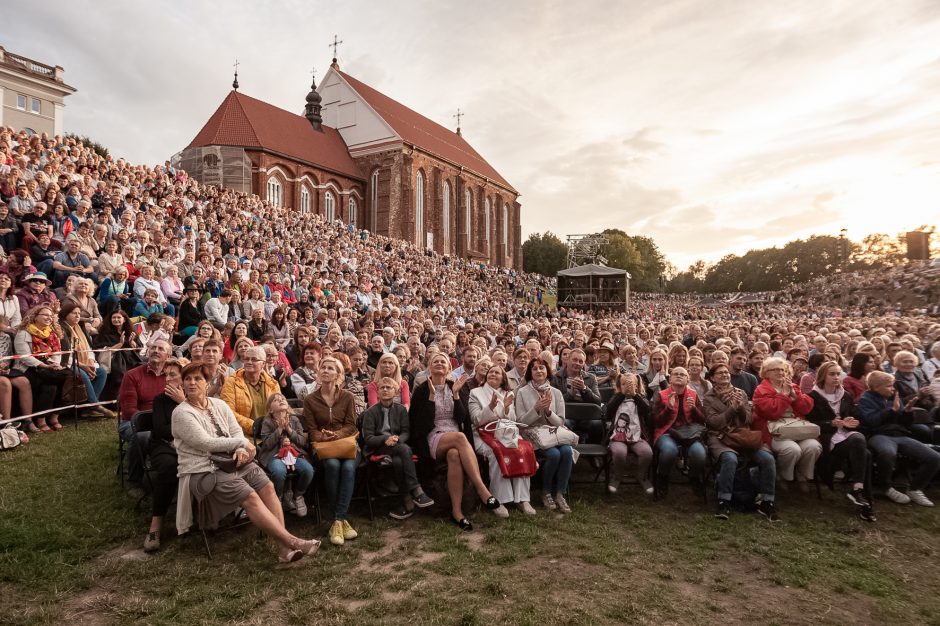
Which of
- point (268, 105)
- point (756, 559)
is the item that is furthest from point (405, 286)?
point (268, 105)

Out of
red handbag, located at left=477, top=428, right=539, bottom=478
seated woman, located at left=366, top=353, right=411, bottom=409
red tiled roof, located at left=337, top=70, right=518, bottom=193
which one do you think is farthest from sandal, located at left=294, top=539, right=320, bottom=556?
red tiled roof, located at left=337, top=70, right=518, bottom=193

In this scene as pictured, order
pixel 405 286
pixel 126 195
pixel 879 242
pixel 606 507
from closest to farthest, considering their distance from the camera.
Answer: pixel 606 507 → pixel 126 195 → pixel 405 286 → pixel 879 242

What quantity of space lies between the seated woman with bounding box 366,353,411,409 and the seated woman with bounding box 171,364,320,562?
1653 mm

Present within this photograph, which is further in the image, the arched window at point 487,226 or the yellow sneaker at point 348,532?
the arched window at point 487,226

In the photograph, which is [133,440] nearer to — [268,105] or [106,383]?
[106,383]

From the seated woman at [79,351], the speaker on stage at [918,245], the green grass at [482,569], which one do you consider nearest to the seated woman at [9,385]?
the seated woman at [79,351]

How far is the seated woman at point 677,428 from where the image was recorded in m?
5.89

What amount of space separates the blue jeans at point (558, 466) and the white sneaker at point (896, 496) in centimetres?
364

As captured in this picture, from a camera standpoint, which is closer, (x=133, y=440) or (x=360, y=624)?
(x=360, y=624)

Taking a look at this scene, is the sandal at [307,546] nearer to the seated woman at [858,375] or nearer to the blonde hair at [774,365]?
the blonde hair at [774,365]

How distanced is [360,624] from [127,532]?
8.62 feet

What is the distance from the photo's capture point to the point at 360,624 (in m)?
3.42

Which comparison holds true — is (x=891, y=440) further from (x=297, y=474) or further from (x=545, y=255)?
(x=545, y=255)

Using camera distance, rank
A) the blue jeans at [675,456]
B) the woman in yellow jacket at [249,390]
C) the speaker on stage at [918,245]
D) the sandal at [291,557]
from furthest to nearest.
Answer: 1. the speaker on stage at [918,245]
2. the blue jeans at [675,456]
3. the woman in yellow jacket at [249,390]
4. the sandal at [291,557]
